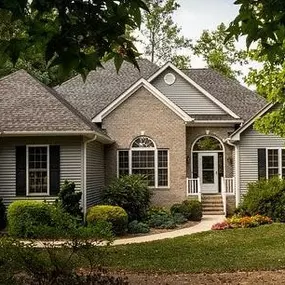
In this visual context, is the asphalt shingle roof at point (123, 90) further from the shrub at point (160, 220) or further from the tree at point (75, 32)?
the tree at point (75, 32)

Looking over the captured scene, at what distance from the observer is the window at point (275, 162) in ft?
86.7

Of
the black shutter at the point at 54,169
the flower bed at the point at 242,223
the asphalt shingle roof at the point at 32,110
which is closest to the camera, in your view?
the flower bed at the point at 242,223

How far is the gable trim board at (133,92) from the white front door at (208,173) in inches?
133

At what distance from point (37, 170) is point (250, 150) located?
9654 millimetres

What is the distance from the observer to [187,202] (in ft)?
80.7

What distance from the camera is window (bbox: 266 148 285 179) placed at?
26.4 meters

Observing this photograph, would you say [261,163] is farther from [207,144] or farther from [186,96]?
[186,96]

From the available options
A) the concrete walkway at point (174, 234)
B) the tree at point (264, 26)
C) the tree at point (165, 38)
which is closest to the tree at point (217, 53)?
the tree at point (165, 38)

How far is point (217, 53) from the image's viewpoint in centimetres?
4697

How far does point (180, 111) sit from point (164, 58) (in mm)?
26236

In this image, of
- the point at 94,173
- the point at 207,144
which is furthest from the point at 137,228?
the point at 207,144

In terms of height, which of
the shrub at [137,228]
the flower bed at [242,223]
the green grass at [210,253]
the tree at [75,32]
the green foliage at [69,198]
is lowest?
the green grass at [210,253]

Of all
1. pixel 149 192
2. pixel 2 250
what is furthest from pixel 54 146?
pixel 2 250

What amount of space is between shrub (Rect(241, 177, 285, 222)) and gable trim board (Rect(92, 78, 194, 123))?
464cm
